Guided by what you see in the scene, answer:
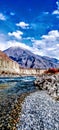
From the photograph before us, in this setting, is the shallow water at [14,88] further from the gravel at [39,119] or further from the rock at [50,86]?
the gravel at [39,119]

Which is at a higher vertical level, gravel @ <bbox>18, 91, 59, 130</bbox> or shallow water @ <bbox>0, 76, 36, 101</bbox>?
shallow water @ <bbox>0, 76, 36, 101</bbox>

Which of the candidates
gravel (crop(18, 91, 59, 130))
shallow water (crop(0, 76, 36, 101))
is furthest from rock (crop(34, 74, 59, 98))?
gravel (crop(18, 91, 59, 130))

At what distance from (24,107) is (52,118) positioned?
4.03 metres

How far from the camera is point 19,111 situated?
18.0 meters

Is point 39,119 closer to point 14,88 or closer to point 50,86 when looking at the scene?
point 50,86

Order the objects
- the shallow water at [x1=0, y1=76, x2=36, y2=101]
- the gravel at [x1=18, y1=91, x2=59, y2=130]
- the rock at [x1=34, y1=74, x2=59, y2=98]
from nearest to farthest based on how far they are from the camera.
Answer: the gravel at [x1=18, y1=91, x2=59, y2=130], the shallow water at [x1=0, y1=76, x2=36, y2=101], the rock at [x1=34, y1=74, x2=59, y2=98]

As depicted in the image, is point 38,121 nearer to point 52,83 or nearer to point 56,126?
point 56,126

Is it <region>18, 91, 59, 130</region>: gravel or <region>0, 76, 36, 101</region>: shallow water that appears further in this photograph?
<region>0, 76, 36, 101</region>: shallow water

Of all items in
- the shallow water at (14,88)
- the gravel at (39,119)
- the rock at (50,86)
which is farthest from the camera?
the rock at (50,86)

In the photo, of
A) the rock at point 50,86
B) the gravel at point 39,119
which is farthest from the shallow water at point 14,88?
the gravel at point 39,119

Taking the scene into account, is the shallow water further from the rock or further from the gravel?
the gravel

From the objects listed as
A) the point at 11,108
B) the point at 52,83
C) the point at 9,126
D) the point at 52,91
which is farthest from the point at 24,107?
the point at 52,83

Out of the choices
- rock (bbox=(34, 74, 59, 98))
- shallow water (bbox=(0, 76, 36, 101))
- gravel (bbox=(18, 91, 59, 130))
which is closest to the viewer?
gravel (bbox=(18, 91, 59, 130))

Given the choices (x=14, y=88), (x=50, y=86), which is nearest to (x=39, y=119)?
(x=50, y=86)
